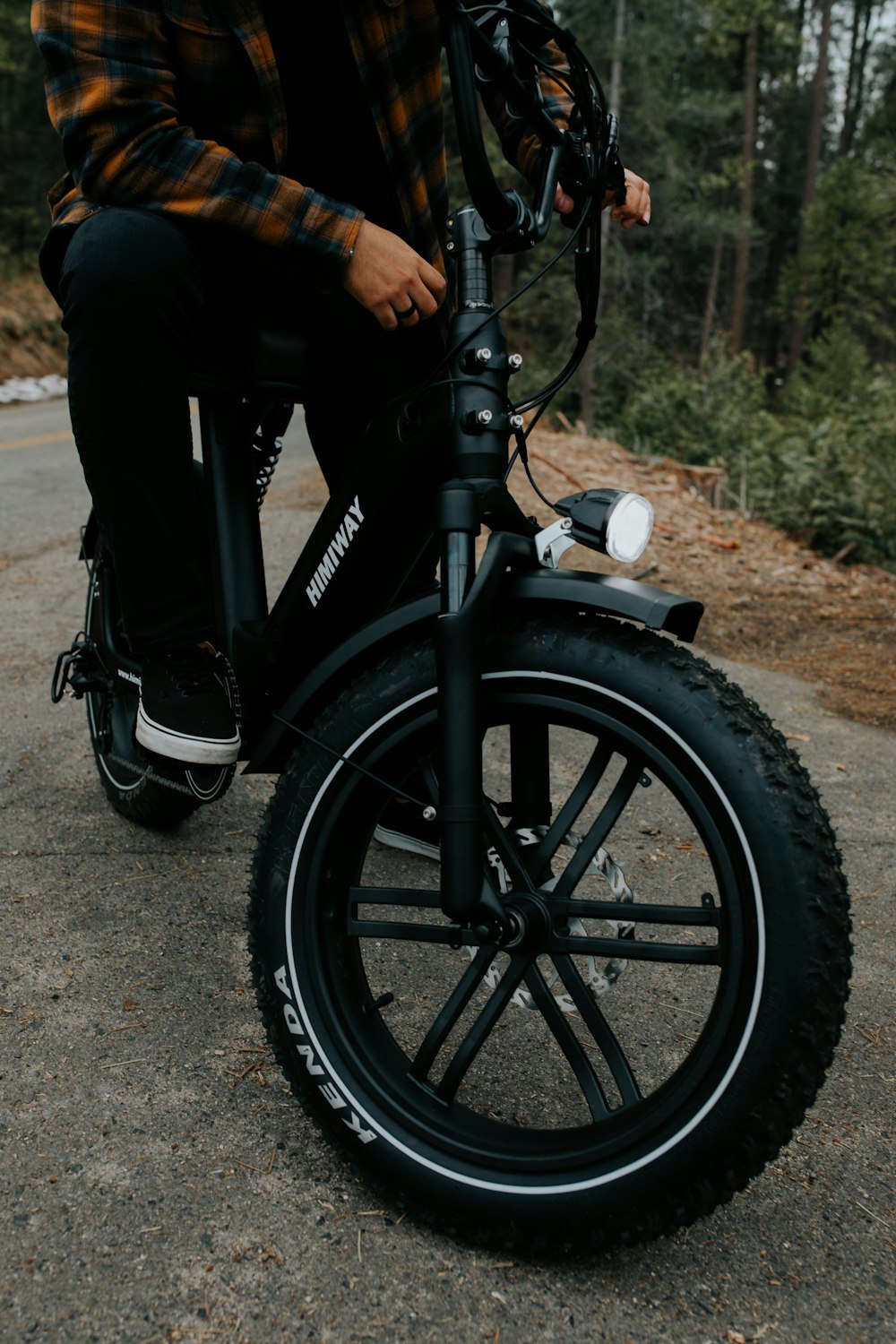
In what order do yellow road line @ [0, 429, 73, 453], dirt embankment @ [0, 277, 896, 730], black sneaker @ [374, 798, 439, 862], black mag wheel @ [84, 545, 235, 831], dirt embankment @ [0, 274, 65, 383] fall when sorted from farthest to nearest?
1. dirt embankment @ [0, 274, 65, 383]
2. yellow road line @ [0, 429, 73, 453]
3. dirt embankment @ [0, 277, 896, 730]
4. black sneaker @ [374, 798, 439, 862]
5. black mag wheel @ [84, 545, 235, 831]

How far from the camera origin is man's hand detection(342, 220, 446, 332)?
1.72 meters

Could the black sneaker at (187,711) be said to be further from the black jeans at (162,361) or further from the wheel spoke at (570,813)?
the wheel spoke at (570,813)

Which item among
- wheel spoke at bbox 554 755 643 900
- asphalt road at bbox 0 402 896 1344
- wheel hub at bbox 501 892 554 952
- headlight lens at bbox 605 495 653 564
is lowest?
asphalt road at bbox 0 402 896 1344

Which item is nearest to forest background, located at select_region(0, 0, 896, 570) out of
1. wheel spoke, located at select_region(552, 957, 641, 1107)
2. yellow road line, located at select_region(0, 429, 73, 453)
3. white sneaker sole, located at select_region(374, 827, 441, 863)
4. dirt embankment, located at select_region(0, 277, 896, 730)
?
dirt embankment, located at select_region(0, 277, 896, 730)

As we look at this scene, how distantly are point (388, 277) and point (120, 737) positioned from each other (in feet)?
5.01

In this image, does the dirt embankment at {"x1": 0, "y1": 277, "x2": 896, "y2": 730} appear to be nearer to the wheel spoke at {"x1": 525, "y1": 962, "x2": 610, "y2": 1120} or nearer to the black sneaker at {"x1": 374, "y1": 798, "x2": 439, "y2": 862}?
the black sneaker at {"x1": 374, "y1": 798, "x2": 439, "y2": 862}

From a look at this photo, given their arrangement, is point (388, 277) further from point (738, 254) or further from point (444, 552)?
point (738, 254)

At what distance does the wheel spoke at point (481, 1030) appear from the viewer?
1.64 meters

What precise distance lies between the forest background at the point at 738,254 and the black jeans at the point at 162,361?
23.5ft

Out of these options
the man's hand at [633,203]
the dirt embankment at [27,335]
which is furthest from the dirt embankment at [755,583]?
the dirt embankment at [27,335]

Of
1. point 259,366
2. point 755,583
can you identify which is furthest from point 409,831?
point 755,583

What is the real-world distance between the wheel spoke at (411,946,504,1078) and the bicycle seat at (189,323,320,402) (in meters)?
1.12

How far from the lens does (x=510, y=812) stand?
1913 mm

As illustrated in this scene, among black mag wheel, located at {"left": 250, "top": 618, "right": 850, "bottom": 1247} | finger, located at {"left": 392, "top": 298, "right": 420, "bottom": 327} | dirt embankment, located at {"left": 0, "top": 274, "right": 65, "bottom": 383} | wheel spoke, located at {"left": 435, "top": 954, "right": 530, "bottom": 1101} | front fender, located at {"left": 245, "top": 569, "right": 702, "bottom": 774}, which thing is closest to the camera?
black mag wheel, located at {"left": 250, "top": 618, "right": 850, "bottom": 1247}
